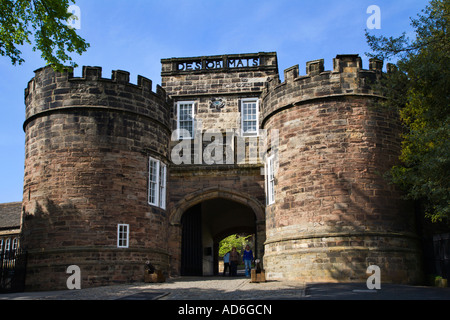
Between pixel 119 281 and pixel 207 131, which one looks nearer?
pixel 119 281

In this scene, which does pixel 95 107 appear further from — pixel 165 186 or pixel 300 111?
pixel 300 111

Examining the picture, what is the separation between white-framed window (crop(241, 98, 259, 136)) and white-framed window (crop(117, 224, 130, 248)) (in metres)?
6.98

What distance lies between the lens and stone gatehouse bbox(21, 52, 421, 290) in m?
16.3

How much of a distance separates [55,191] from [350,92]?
10457 millimetres

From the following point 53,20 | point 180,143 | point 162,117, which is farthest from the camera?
point 180,143

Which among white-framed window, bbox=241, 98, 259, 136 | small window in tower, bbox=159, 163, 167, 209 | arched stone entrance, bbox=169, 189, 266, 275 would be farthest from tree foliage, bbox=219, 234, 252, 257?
small window in tower, bbox=159, 163, 167, 209

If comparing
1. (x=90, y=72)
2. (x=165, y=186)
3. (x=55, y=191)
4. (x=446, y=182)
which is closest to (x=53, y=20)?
(x=90, y=72)

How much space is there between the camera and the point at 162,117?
19.8 m

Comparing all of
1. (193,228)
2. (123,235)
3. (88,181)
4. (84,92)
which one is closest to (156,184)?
(123,235)

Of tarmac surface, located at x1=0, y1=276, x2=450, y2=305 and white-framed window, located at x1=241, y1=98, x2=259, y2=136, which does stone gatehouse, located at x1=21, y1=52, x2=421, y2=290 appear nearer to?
tarmac surface, located at x1=0, y1=276, x2=450, y2=305

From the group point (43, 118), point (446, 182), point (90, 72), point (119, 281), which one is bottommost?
point (119, 281)

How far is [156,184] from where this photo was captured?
19188mm

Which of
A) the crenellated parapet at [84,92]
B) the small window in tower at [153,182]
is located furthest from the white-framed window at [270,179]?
the crenellated parapet at [84,92]
